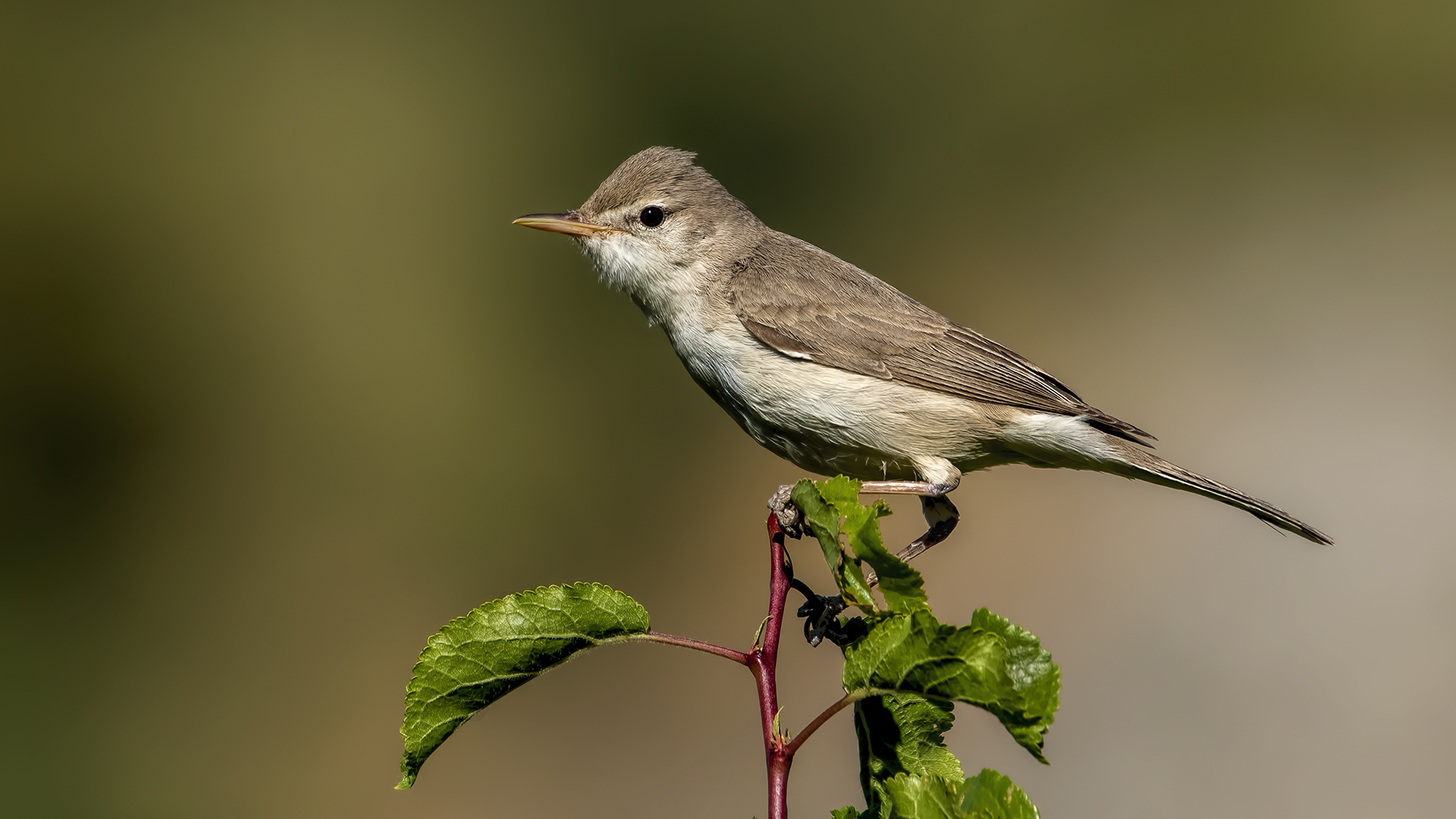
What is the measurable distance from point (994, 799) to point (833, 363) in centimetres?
231

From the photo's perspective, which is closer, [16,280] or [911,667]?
[911,667]

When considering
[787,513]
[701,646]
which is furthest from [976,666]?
[787,513]

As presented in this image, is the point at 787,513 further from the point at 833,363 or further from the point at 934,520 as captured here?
the point at 934,520

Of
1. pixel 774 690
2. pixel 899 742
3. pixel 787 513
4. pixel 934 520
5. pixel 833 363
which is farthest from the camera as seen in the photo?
pixel 934 520

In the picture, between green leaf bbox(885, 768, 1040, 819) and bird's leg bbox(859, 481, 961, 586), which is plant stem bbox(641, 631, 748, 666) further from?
bird's leg bbox(859, 481, 961, 586)

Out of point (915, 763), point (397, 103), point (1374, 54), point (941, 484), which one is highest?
point (1374, 54)

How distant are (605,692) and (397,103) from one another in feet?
15.4

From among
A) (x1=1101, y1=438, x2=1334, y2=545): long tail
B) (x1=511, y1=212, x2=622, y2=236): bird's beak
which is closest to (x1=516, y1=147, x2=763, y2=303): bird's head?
(x1=511, y1=212, x2=622, y2=236): bird's beak

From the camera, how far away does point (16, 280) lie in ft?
24.9

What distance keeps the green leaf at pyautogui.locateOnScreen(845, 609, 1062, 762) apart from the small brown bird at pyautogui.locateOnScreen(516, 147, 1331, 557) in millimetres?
1902

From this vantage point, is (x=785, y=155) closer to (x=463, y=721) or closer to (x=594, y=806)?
(x=594, y=806)

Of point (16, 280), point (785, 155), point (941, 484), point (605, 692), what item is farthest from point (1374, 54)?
point (16, 280)

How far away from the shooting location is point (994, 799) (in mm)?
1577

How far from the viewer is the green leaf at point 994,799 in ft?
5.08
